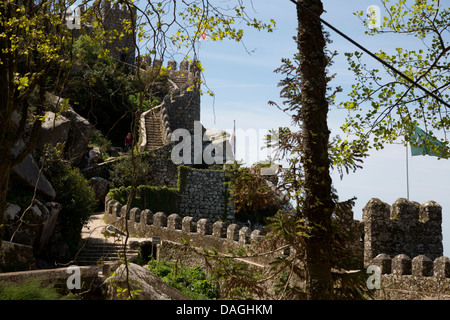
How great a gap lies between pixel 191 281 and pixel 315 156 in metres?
12.4

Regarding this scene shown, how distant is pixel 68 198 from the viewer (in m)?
20.9

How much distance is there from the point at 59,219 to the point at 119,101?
1821 cm

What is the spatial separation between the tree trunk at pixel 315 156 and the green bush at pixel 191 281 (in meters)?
10.4

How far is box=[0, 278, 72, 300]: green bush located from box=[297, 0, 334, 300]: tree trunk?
3.98 m

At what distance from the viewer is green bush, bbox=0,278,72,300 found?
8633 millimetres

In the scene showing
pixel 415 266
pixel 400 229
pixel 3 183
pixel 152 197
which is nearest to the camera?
pixel 3 183

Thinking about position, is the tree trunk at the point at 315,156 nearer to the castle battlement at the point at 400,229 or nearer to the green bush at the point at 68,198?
the castle battlement at the point at 400,229

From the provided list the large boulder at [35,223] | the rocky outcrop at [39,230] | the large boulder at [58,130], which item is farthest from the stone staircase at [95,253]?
the large boulder at [58,130]

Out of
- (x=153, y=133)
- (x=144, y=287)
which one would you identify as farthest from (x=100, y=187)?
(x=144, y=287)

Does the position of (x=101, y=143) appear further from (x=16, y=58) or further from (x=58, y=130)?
(x=16, y=58)

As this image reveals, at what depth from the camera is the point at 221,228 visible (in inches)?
815

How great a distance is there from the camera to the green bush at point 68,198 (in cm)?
2075
